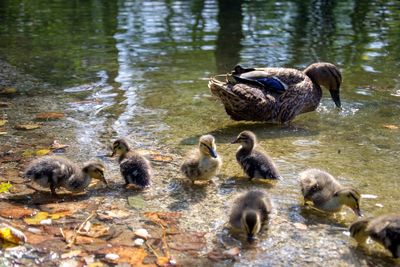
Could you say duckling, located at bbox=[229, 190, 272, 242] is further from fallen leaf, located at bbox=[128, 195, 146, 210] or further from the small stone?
fallen leaf, located at bbox=[128, 195, 146, 210]

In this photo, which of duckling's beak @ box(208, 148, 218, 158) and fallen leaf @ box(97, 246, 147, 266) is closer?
fallen leaf @ box(97, 246, 147, 266)

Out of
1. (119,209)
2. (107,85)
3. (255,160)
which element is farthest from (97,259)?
(107,85)

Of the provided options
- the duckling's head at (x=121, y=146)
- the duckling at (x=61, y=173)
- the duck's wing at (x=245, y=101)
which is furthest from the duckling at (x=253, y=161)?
the duck's wing at (x=245, y=101)

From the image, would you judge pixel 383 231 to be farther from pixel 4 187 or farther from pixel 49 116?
pixel 49 116

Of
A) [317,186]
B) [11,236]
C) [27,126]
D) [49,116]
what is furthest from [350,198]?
[49,116]

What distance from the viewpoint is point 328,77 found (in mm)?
8227

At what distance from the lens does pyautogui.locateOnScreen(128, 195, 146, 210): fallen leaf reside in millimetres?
4883

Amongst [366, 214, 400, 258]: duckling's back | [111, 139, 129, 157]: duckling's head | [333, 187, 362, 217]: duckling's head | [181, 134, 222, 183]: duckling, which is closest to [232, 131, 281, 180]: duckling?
[181, 134, 222, 183]: duckling

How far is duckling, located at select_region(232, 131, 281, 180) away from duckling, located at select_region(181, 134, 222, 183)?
0.87 ft

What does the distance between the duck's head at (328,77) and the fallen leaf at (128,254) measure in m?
4.80

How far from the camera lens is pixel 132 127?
7.17m

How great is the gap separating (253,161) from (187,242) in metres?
1.44

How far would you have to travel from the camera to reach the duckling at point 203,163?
17.5 feet

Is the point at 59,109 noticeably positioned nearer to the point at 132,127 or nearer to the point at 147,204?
the point at 132,127
